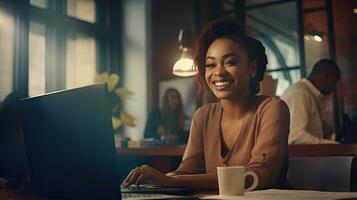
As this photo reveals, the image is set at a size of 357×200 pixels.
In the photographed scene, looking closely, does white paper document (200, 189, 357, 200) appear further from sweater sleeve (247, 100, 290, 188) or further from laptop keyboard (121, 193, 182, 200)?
sweater sleeve (247, 100, 290, 188)

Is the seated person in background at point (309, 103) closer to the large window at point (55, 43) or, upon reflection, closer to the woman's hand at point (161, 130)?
the woman's hand at point (161, 130)

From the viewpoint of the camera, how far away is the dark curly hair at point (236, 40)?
1631 millimetres

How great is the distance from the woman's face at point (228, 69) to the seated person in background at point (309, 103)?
4.54 ft

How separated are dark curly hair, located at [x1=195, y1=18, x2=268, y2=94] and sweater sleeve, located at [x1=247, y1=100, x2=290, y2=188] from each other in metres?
0.16

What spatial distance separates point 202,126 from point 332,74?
70.4 inches

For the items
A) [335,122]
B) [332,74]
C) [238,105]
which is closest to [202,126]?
[238,105]

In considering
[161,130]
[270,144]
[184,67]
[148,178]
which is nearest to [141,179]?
[148,178]

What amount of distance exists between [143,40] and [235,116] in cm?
452

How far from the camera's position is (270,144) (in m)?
1.45

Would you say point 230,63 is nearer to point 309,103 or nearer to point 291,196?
point 291,196

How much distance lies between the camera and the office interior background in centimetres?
478

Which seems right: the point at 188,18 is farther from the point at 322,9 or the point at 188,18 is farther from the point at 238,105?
the point at 238,105

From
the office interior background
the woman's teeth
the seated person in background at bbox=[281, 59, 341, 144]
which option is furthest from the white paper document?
the office interior background

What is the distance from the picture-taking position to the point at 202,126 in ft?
5.59
